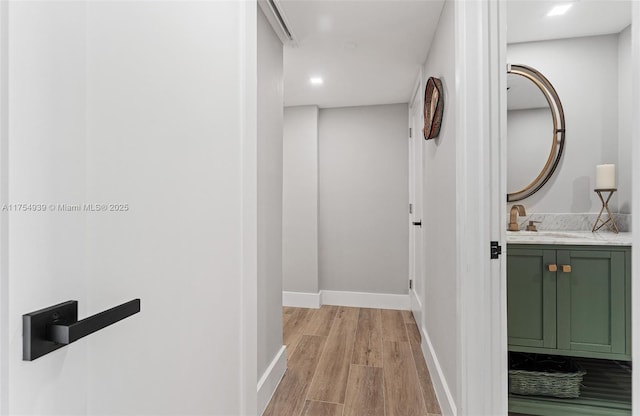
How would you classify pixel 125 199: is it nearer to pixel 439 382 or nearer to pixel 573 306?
pixel 439 382

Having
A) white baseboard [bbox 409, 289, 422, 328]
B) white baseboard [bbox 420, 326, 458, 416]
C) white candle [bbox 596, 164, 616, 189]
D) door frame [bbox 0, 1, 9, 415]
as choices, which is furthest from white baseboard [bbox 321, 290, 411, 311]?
door frame [bbox 0, 1, 9, 415]

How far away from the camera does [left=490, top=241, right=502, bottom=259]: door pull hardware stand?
1381mm

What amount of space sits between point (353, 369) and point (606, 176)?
2096mm

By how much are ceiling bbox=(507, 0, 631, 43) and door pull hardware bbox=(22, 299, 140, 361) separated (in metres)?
2.60

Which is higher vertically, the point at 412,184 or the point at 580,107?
the point at 580,107

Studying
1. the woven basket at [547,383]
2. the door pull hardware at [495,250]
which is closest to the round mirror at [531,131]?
the woven basket at [547,383]

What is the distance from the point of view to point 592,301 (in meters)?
1.78

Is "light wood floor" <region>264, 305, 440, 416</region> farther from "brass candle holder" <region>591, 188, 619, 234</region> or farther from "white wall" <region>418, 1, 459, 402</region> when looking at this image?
"brass candle holder" <region>591, 188, 619, 234</region>

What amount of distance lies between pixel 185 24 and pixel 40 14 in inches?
18.3

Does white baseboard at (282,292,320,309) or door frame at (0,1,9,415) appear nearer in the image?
door frame at (0,1,9,415)

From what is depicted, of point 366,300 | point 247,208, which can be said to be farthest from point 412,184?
point 247,208

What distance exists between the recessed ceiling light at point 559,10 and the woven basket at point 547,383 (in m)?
2.13

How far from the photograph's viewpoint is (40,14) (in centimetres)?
49

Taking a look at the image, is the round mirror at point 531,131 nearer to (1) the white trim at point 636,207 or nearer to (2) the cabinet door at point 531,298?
(2) the cabinet door at point 531,298
